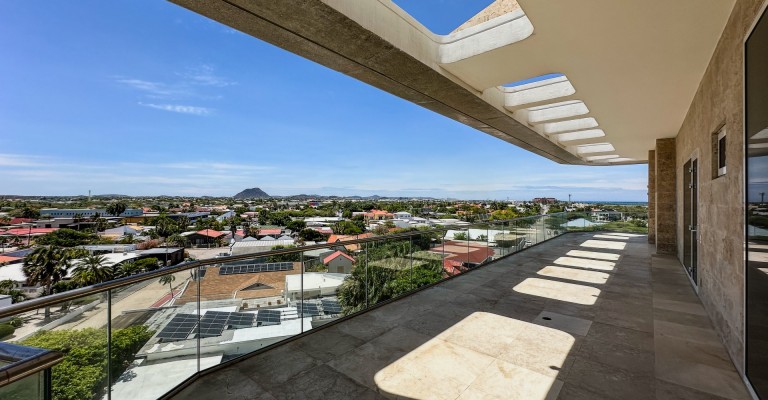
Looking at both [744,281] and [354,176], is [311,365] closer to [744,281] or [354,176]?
[744,281]

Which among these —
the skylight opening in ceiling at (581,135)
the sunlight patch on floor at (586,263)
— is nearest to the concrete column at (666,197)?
the skylight opening in ceiling at (581,135)

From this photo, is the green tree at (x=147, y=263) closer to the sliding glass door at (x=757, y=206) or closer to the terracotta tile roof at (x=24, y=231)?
the terracotta tile roof at (x=24, y=231)

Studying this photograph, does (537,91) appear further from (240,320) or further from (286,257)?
(240,320)

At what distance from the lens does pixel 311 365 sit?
2.84 metres


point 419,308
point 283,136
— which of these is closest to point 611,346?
point 419,308

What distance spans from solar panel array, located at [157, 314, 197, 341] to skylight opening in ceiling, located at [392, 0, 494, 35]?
12.2 ft

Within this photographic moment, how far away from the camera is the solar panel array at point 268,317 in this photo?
3.06 meters

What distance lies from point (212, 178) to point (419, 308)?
10128 cm

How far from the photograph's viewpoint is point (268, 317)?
314 centimetres

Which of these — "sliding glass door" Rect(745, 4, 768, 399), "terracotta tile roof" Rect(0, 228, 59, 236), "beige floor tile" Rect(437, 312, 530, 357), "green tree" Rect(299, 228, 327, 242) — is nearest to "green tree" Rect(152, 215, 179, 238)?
"terracotta tile roof" Rect(0, 228, 59, 236)

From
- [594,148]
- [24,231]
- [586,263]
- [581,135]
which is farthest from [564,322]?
[24,231]

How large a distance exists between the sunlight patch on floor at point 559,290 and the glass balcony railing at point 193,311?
2.07 meters

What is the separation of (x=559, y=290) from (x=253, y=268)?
15.5 ft

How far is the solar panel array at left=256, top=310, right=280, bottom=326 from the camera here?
10.0ft
